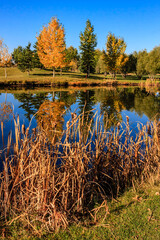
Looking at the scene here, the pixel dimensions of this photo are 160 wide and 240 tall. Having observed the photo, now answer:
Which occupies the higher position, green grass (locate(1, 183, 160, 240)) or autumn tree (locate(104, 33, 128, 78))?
autumn tree (locate(104, 33, 128, 78))

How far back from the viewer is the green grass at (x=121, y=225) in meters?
3.18

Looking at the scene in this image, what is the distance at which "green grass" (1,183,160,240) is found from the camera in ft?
10.4

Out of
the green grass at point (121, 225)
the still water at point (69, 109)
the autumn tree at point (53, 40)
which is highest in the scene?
the autumn tree at point (53, 40)

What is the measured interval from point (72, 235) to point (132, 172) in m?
2.49

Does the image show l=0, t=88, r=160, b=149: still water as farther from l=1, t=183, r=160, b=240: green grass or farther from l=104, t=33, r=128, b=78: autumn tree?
l=104, t=33, r=128, b=78: autumn tree

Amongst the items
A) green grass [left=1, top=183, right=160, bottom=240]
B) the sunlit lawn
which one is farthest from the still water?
the sunlit lawn

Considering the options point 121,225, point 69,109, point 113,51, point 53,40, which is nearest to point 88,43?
point 113,51

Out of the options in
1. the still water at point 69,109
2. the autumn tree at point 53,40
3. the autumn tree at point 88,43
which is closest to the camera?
the still water at point 69,109

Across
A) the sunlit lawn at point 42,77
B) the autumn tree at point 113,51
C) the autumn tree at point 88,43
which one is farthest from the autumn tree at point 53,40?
the autumn tree at point 113,51

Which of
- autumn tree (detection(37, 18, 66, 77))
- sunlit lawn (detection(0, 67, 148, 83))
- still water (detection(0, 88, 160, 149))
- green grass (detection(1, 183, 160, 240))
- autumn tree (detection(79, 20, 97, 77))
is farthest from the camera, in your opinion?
autumn tree (detection(79, 20, 97, 77))

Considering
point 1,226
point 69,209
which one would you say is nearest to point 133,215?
point 69,209

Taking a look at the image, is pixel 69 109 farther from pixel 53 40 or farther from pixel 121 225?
pixel 53 40

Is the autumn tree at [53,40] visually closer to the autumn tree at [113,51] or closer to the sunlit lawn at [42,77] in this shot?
the sunlit lawn at [42,77]

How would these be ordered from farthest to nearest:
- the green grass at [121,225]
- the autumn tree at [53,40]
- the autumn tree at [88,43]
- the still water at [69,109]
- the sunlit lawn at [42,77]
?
the autumn tree at [88,43] < the sunlit lawn at [42,77] < the autumn tree at [53,40] < the still water at [69,109] < the green grass at [121,225]
